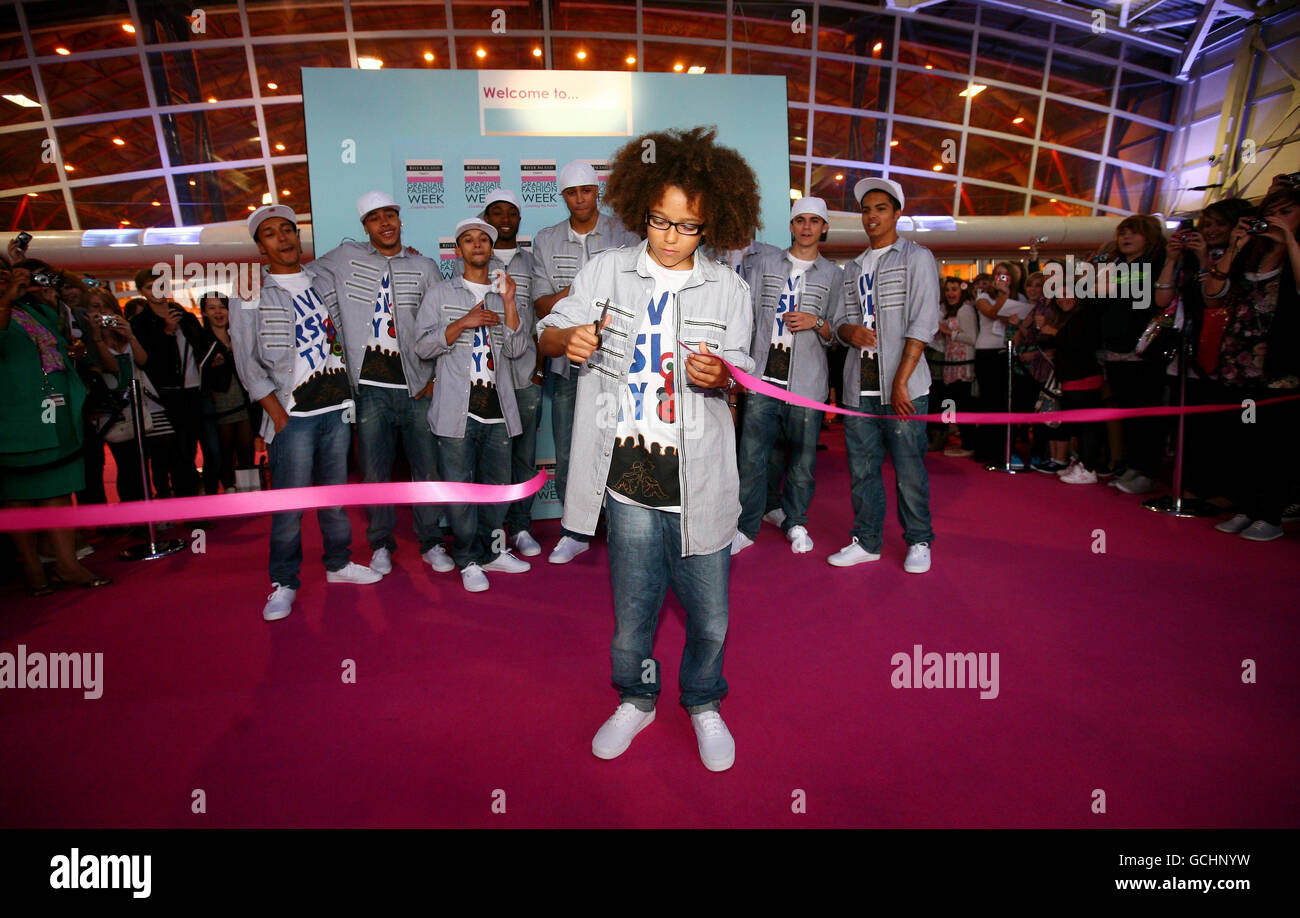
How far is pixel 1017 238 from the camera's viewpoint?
15.4 meters

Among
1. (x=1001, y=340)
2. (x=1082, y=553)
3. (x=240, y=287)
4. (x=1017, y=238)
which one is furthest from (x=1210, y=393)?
(x=1017, y=238)

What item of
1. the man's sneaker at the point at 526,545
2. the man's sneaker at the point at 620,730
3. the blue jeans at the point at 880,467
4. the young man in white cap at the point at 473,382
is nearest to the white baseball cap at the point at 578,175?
the young man in white cap at the point at 473,382

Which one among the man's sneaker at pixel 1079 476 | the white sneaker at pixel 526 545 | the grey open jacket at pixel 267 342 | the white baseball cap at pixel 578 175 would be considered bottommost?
the man's sneaker at pixel 1079 476

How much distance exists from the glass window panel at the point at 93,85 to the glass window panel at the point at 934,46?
17596mm

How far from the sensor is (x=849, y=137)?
17.1 metres

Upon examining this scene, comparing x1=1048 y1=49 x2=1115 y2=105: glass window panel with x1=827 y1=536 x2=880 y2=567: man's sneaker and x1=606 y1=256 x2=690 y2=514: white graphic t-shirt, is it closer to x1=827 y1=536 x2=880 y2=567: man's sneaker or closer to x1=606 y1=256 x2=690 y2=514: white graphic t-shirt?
x1=827 y1=536 x2=880 y2=567: man's sneaker

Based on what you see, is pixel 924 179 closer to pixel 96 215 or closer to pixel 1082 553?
pixel 1082 553

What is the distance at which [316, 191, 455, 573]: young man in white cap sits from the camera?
392cm

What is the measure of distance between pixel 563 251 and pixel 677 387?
8.42ft

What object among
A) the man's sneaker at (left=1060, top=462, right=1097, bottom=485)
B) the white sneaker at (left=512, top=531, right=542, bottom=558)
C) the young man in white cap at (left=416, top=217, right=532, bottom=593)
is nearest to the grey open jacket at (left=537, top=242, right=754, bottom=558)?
the young man in white cap at (left=416, top=217, right=532, bottom=593)

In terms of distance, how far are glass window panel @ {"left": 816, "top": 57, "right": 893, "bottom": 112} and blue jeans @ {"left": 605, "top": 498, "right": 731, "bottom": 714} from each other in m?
17.7

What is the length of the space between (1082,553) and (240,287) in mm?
5102

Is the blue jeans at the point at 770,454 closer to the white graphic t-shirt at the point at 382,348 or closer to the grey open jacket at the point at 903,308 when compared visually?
the grey open jacket at the point at 903,308

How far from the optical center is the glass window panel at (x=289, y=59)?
48.8ft
